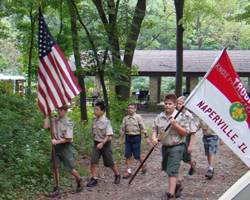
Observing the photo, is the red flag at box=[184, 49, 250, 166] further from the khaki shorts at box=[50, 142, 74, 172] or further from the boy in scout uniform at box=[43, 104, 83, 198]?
the khaki shorts at box=[50, 142, 74, 172]

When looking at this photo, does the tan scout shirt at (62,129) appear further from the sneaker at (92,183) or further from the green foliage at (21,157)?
the sneaker at (92,183)

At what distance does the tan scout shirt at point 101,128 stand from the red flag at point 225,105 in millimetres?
1913

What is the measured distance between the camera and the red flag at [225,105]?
4398 millimetres

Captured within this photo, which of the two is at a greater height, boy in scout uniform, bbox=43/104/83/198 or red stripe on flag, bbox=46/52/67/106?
red stripe on flag, bbox=46/52/67/106

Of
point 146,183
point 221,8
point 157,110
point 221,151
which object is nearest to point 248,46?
point 221,8

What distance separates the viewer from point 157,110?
22578mm

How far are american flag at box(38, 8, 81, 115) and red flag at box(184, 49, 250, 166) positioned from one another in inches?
84.3

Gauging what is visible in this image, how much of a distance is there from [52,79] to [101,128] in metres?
1.49

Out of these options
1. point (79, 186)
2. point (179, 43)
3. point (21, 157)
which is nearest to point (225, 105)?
point (79, 186)

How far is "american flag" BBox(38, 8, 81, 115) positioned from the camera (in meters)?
5.42

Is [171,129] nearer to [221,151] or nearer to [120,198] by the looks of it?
[120,198]

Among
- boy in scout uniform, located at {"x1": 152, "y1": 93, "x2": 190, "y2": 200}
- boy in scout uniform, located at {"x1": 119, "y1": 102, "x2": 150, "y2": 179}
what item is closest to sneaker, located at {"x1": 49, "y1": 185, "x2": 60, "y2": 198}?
boy in scout uniform, located at {"x1": 119, "y1": 102, "x2": 150, "y2": 179}

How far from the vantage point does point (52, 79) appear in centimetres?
546

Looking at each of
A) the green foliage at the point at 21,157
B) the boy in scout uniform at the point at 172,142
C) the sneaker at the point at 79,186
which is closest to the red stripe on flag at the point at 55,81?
the green foliage at the point at 21,157
